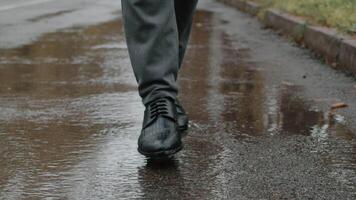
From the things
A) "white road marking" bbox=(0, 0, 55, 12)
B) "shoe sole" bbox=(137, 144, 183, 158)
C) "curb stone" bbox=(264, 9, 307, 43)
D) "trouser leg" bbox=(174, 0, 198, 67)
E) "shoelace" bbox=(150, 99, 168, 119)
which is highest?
"trouser leg" bbox=(174, 0, 198, 67)

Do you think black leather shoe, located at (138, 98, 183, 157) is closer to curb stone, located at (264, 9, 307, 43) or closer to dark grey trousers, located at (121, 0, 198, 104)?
dark grey trousers, located at (121, 0, 198, 104)

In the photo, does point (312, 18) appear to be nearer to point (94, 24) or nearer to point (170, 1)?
point (94, 24)

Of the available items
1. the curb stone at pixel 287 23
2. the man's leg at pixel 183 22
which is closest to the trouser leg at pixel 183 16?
the man's leg at pixel 183 22

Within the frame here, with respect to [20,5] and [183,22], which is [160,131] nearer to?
[183,22]

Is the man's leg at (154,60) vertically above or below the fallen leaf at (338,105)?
above

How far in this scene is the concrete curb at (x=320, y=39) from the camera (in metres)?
4.86

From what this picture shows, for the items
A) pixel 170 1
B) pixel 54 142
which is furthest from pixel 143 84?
pixel 54 142

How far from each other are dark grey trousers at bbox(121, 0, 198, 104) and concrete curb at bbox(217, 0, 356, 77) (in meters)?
2.31

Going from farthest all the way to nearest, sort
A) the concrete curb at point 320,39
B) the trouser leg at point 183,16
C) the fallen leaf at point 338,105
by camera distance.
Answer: the concrete curb at point 320,39 → the fallen leaf at point 338,105 → the trouser leg at point 183,16

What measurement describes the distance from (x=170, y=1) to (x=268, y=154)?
2.31 ft

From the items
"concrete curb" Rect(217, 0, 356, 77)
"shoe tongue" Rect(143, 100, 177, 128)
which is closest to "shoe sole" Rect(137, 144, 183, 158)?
"shoe tongue" Rect(143, 100, 177, 128)

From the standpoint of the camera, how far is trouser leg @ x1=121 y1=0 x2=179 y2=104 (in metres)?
2.65

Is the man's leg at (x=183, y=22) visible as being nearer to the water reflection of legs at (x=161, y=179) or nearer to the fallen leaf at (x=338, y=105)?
the water reflection of legs at (x=161, y=179)

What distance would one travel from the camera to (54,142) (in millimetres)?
2953
